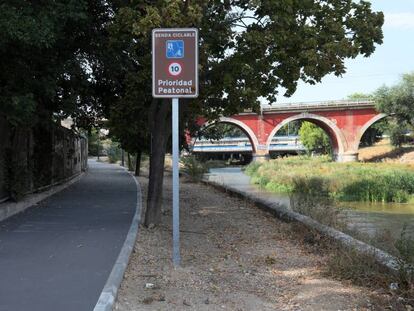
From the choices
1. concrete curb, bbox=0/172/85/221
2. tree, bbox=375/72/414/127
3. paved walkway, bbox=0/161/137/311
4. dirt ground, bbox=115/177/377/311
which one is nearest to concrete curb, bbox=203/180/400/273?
dirt ground, bbox=115/177/377/311

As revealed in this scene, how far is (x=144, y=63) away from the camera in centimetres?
1119

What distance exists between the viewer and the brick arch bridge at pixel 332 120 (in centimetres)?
7712

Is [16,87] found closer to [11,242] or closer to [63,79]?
[63,79]

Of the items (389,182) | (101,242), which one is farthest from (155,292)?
A: (389,182)

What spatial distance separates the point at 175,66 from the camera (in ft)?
25.9

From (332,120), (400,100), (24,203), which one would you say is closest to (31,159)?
(24,203)

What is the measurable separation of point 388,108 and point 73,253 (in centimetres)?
6325

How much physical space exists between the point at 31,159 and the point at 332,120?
66.3m

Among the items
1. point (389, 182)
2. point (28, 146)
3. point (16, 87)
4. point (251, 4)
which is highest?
point (251, 4)

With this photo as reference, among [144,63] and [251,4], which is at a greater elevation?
[251,4]

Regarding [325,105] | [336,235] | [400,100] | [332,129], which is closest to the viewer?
[336,235]

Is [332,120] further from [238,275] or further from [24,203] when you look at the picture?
[238,275]

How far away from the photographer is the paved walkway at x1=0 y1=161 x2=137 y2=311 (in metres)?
5.98

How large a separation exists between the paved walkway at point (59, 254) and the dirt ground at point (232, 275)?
1.45 ft
